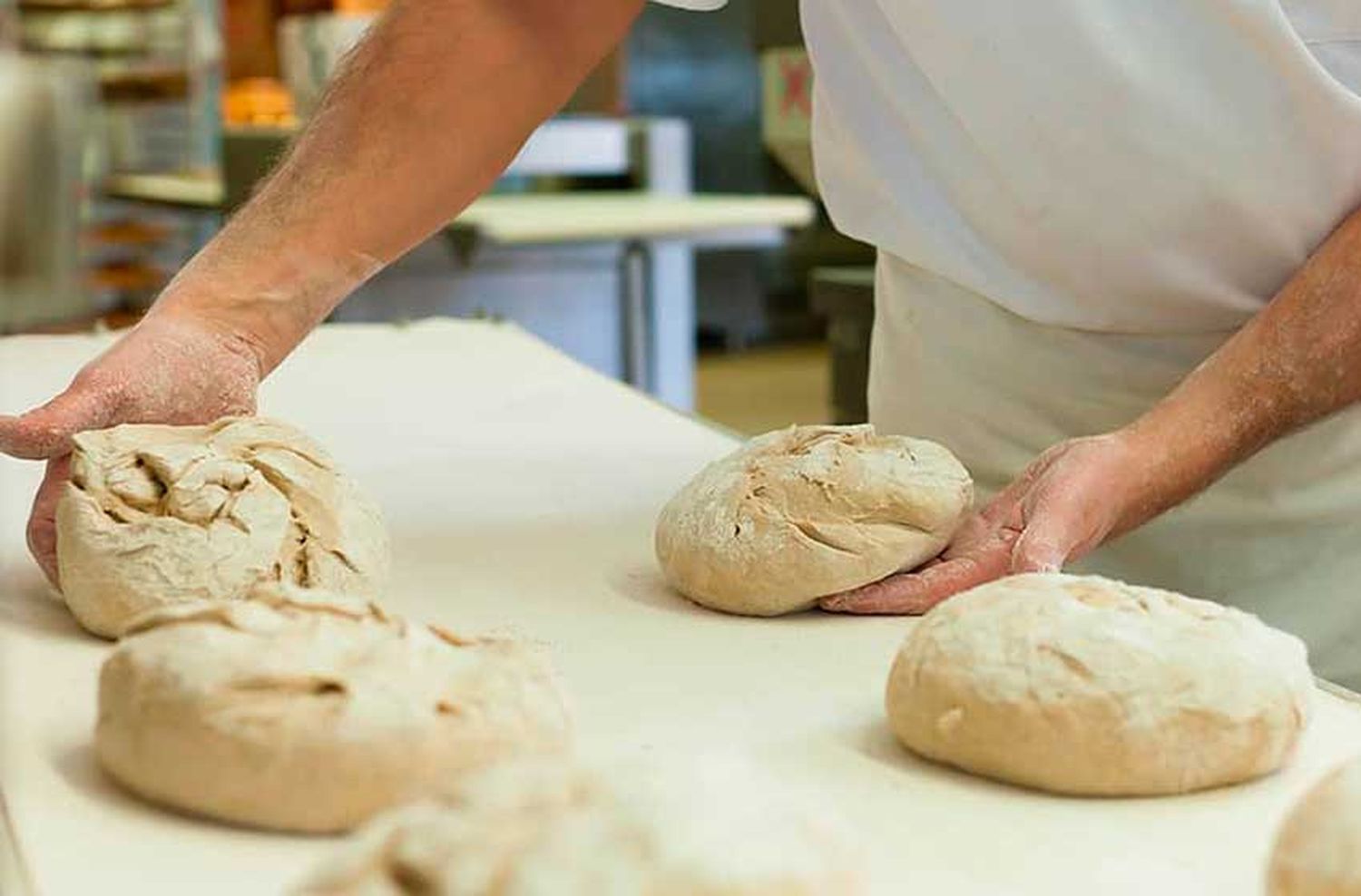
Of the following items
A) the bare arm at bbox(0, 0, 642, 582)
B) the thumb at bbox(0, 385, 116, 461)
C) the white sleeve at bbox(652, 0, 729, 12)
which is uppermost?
the white sleeve at bbox(652, 0, 729, 12)

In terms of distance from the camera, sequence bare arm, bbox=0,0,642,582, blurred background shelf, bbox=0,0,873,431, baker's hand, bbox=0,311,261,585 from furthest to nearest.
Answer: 1. blurred background shelf, bbox=0,0,873,431
2. bare arm, bbox=0,0,642,582
3. baker's hand, bbox=0,311,261,585

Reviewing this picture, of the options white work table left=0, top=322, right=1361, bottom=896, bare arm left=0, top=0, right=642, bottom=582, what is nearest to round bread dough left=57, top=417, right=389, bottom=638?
white work table left=0, top=322, right=1361, bottom=896

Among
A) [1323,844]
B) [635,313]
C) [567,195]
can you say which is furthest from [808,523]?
[567,195]

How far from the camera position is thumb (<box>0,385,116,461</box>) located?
4.27 ft

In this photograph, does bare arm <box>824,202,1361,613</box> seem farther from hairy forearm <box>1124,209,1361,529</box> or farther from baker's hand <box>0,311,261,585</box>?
baker's hand <box>0,311,261,585</box>

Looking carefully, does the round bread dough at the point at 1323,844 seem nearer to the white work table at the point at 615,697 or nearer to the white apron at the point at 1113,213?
the white work table at the point at 615,697

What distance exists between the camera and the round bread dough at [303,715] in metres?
0.83

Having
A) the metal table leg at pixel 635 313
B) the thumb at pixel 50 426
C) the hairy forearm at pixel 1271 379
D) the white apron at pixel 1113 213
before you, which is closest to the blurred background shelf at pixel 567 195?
the metal table leg at pixel 635 313

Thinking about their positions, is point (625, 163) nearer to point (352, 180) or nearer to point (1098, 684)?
point (352, 180)

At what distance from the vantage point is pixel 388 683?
2.80 feet

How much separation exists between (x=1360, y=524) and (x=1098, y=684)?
0.76 meters

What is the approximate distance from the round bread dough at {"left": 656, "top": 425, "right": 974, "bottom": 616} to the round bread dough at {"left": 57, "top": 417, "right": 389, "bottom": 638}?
0.24m

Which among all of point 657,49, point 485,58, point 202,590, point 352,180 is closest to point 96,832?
point 202,590

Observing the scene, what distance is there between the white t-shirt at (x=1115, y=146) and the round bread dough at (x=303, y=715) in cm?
84
